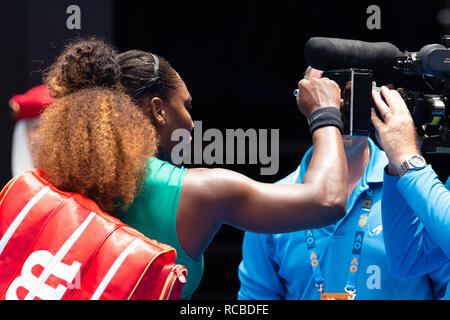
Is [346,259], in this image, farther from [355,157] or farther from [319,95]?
[319,95]

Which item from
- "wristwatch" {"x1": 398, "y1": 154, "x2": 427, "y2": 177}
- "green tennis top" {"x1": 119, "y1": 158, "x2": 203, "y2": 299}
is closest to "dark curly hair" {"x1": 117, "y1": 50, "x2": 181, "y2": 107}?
"green tennis top" {"x1": 119, "y1": 158, "x2": 203, "y2": 299}

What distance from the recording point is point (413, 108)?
82.9 inches

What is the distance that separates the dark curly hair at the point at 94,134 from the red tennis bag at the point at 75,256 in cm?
9

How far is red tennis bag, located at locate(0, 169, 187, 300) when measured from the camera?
5.18ft

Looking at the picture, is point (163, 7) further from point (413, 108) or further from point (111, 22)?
point (413, 108)

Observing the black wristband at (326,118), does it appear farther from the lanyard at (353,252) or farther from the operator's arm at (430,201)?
the lanyard at (353,252)

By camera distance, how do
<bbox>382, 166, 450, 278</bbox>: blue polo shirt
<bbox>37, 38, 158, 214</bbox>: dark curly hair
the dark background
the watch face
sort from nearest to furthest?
1. <bbox>37, 38, 158, 214</bbox>: dark curly hair
2. the watch face
3. <bbox>382, 166, 450, 278</bbox>: blue polo shirt
4. the dark background

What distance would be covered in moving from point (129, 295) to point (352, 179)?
132 centimetres

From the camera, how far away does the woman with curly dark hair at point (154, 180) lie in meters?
1.75

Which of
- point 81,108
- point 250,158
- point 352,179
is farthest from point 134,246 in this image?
point 250,158

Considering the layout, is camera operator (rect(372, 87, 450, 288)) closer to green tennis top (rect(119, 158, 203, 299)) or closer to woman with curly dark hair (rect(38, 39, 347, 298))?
woman with curly dark hair (rect(38, 39, 347, 298))

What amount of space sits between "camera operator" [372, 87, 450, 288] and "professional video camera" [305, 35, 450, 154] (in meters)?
0.06

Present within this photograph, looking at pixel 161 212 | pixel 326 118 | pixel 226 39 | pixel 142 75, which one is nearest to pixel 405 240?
pixel 326 118
